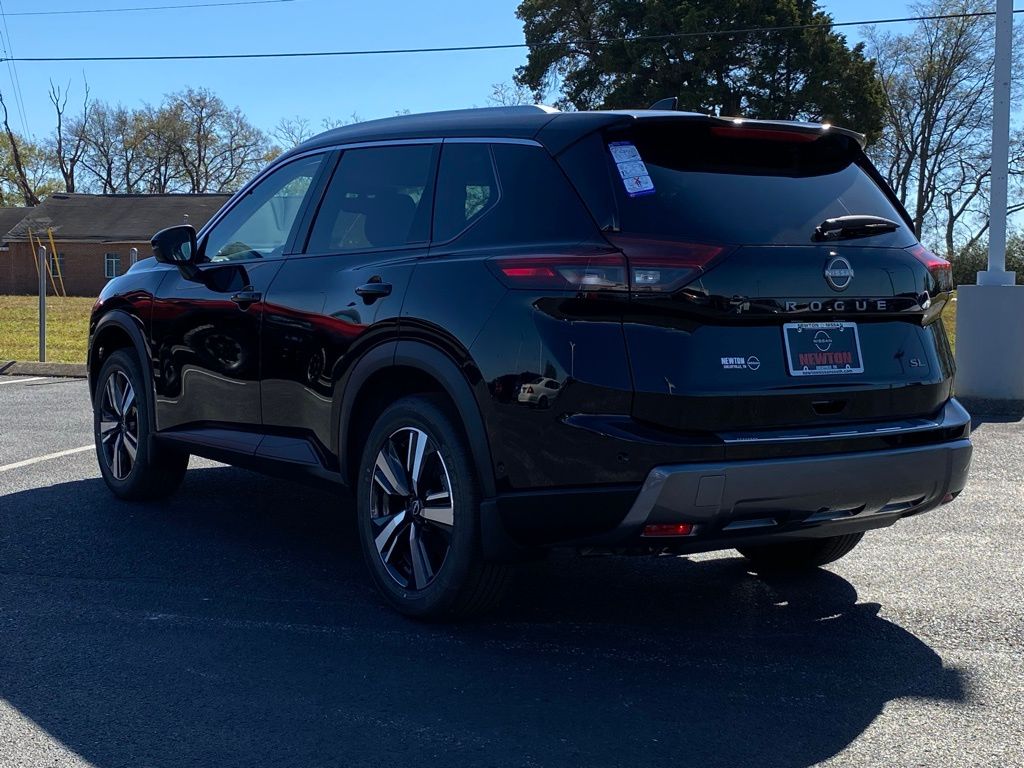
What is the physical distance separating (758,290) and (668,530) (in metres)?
0.82

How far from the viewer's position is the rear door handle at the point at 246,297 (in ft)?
17.9

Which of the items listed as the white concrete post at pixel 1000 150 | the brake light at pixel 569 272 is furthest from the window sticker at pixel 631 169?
the white concrete post at pixel 1000 150

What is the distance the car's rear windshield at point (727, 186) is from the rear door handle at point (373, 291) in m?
1.04

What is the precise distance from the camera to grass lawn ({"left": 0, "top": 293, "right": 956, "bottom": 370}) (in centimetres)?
1890

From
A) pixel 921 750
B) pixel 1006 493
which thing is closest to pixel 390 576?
pixel 921 750

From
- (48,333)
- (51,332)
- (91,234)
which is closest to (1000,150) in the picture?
(48,333)

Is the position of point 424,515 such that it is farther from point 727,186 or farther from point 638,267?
point 727,186

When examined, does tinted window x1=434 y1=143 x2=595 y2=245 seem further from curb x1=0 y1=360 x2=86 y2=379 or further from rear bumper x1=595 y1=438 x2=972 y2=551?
curb x1=0 y1=360 x2=86 y2=379

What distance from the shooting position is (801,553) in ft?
17.7

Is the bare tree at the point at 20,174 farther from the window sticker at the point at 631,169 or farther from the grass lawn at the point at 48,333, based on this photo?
the window sticker at the point at 631,169

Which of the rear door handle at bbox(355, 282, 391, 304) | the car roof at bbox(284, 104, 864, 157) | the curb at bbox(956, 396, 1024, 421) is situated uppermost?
the car roof at bbox(284, 104, 864, 157)

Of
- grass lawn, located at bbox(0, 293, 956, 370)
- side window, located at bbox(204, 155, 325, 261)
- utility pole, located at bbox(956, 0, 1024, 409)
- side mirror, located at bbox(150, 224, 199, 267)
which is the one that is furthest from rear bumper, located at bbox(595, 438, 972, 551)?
utility pole, located at bbox(956, 0, 1024, 409)

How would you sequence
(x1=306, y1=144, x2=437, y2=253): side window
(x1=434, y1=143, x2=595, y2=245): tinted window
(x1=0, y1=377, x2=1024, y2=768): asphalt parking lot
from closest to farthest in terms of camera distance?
(x1=0, y1=377, x2=1024, y2=768): asphalt parking lot, (x1=434, y1=143, x2=595, y2=245): tinted window, (x1=306, y1=144, x2=437, y2=253): side window

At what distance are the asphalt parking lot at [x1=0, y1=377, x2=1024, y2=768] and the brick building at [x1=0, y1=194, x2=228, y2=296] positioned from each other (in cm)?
6019
